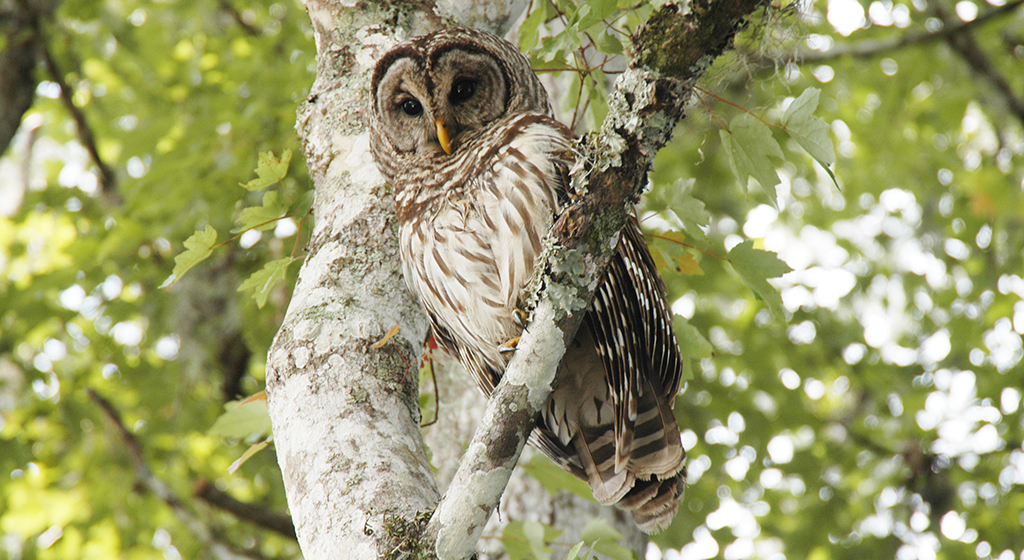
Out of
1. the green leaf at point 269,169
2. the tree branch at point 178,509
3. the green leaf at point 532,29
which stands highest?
the green leaf at point 532,29

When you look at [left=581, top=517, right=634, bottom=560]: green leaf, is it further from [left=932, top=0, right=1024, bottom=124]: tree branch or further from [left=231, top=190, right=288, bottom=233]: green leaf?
[left=932, top=0, right=1024, bottom=124]: tree branch

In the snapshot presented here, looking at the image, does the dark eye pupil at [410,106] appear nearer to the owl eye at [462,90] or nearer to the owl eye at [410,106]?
the owl eye at [410,106]

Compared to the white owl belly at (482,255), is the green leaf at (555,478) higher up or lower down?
lower down

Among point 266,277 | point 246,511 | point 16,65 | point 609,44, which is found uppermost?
point 609,44

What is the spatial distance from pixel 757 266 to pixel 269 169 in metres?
1.33

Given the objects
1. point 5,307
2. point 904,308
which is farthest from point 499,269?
point 904,308

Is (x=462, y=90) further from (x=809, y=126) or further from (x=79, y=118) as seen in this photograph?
(x=79, y=118)

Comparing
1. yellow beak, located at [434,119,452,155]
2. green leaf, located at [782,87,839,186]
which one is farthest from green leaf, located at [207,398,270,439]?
green leaf, located at [782,87,839,186]

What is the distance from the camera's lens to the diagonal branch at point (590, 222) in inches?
44.9

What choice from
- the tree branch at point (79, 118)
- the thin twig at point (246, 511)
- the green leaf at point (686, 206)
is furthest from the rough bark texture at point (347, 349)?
the tree branch at point (79, 118)

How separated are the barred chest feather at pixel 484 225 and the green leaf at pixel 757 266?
0.52 meters

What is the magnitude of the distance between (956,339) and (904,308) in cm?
182

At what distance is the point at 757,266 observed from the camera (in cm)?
201

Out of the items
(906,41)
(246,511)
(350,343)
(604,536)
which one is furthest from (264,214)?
(906,41)
